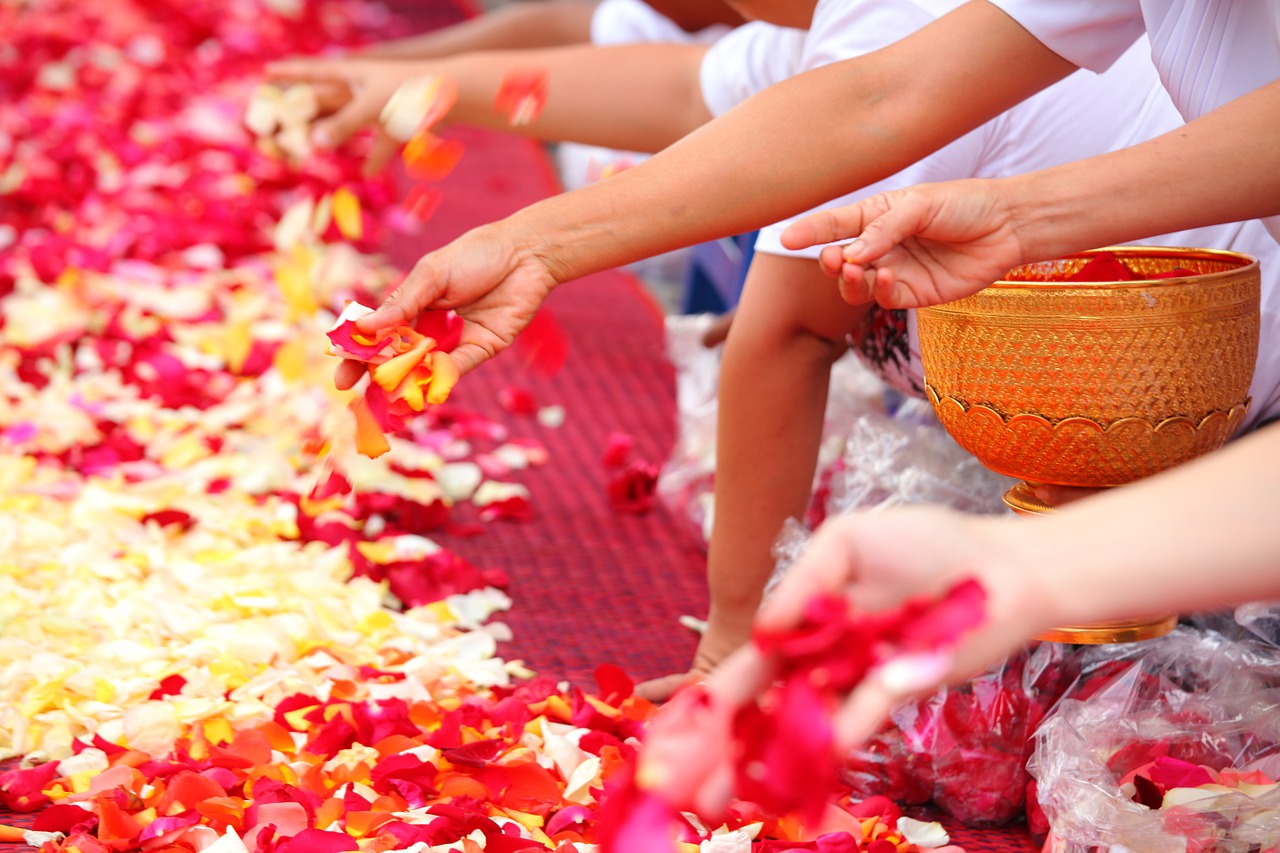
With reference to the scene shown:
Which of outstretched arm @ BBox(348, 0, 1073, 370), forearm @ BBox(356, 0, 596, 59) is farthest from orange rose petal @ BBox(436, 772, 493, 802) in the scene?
forearm @ BBox(356, 0, 596, 59)

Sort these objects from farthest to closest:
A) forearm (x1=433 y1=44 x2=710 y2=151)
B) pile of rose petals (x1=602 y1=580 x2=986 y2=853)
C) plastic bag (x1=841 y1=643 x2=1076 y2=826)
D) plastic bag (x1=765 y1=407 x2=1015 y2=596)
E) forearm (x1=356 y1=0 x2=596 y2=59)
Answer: forearm (x1=356 y1=0 x2=596 y2=59) < forearm (x1=433 y1=44 x2=710 y2=151) < plastic bag (x1=765 y1=407 x2=1015 y2=596) < plastic bag (x1=841 y1=643 x2=1076 y2=826) < pile of rose petals (x1=602 y1=580 x2=986 y2=853)

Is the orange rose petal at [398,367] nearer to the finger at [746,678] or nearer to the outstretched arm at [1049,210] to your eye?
the outstretched arm at [1049,210]

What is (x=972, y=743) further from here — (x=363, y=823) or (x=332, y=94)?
(x=332, y=94)

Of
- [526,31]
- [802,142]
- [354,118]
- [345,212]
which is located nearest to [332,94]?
[354,118]

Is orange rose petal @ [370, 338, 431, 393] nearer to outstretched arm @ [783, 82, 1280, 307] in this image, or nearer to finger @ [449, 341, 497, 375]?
finger @ [449, 341, 497, 375]

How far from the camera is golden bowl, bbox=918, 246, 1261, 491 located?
97cm

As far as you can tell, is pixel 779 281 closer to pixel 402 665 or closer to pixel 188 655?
pixel 402 665

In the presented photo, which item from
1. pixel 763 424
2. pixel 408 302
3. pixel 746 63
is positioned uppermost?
pixel 746 63

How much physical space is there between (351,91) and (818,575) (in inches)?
67.6

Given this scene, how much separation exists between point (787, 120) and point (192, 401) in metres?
1.16

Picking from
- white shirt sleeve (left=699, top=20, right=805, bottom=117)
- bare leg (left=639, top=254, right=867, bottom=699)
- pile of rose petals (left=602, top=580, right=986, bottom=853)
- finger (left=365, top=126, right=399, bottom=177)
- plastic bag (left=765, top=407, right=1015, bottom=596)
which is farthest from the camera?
finger (left=365, top=126, right=399, bottom=177)

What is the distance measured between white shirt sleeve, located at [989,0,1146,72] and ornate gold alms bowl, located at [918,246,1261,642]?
0.64ft

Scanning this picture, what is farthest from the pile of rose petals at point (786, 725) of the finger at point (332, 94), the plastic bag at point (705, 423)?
the finger at point (332, 94)

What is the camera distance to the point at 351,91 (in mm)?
2146
